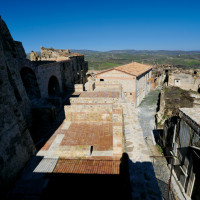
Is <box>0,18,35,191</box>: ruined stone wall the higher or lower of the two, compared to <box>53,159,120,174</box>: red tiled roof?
higher

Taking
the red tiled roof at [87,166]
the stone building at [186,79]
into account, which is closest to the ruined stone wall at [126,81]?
the stone building at [186,79]

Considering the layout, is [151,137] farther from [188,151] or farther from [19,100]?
[19,100]

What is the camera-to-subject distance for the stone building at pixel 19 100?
216 inches

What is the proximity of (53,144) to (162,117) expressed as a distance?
10323 mm

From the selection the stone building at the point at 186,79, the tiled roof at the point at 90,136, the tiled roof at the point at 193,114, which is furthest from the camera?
the stone building at the point at 186,79

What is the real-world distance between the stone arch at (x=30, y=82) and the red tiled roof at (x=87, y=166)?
695 centimetres

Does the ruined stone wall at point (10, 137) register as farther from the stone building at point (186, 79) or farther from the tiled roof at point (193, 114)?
the stone building at point (186, 79)

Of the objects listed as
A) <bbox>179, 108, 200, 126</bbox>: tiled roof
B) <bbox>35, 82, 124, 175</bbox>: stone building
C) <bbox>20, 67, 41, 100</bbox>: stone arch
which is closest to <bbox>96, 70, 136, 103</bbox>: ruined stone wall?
<bbox>20, 67, 41, 100</bbox>: stone arch

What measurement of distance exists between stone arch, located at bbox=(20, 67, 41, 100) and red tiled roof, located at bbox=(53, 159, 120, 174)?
6954 mm

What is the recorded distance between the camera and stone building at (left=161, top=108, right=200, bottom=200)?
5.87 metres

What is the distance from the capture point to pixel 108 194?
4789 millimetres

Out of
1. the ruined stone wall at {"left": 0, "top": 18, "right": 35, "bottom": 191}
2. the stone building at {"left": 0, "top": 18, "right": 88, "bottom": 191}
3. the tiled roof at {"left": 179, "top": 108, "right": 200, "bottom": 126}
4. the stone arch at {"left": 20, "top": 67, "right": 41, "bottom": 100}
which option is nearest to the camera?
the ruined stone wall at {"left": 0, "top": 18, "right": 35, "bottom": 191}

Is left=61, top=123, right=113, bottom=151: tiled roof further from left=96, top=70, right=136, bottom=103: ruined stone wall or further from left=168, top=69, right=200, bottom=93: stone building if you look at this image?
left=168, top=69, right=200, bottom=93: stone building

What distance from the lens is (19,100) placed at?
8828 mm
